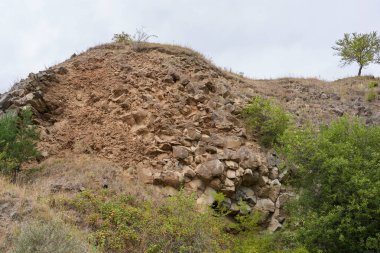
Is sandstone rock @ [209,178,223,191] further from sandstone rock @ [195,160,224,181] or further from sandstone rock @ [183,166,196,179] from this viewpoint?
sandstone rock @ [183,166,196,179]

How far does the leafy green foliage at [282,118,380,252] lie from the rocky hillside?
2121 mm

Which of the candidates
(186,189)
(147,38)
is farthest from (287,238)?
(147,38)

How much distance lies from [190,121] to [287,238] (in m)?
5.59

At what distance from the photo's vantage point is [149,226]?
9.80 m

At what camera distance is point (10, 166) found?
11.1 m

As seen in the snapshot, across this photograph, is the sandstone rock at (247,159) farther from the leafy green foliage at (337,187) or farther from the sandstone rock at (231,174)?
the leafy green foliage at (337,187)

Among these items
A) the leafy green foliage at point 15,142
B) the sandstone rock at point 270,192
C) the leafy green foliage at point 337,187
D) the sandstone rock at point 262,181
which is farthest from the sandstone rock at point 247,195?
the leafy green foliage at point 15,142

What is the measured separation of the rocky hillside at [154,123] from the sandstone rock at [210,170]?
0.03m

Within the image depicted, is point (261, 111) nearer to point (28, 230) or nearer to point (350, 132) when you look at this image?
point (350, 132)

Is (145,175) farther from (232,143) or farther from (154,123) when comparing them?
(232,143)

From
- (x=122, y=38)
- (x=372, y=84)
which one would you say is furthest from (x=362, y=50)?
(x=122, y=38)

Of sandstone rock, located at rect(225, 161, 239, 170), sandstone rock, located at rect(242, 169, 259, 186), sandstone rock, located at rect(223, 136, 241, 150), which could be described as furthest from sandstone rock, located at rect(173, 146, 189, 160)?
sandstone rock, located at rect(242, 169, 259, 186)

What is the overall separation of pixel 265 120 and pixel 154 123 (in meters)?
4.33

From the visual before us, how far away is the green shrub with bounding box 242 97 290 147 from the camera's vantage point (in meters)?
14.7
